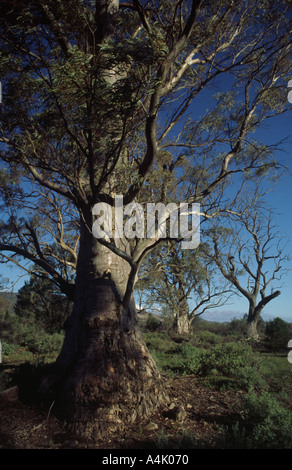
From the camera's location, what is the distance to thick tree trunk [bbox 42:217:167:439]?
371cm

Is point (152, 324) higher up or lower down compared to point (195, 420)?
higher up

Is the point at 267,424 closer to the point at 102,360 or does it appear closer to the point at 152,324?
the point at 102,360

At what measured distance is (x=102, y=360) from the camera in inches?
161

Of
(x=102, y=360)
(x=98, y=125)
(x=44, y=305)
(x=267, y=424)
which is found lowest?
(x=267, y=424)

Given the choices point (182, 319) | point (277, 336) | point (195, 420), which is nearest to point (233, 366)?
point (195, 420)

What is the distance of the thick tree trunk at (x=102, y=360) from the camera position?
12.2 feet

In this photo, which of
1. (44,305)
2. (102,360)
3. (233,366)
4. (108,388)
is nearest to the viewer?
A: (108,388)

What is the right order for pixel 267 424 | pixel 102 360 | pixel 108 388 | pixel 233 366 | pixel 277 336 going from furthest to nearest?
pixel 277 336
pixel 233 366
pixel 102 360
pixel 108 388
pixel 267 424

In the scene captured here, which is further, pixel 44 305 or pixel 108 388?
pixel 44 305

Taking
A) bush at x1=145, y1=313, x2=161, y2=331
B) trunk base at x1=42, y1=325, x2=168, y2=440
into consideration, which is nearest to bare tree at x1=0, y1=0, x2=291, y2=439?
trunk base at x1=42, y1=325, x2=168, y2=440

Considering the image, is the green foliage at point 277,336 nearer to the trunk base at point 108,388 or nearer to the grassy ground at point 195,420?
the grassy ground at point 195,420

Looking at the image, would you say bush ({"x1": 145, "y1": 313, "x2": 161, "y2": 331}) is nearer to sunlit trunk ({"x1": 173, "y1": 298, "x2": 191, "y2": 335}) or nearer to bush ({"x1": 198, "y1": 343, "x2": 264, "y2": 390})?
sunlit trunk ({"x1": 173, "y1": 298, "x2": 191, "y2": 335})
